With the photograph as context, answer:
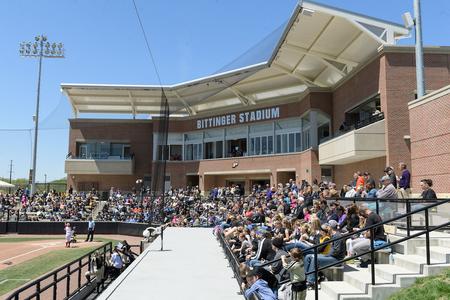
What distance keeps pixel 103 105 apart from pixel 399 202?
48.7m

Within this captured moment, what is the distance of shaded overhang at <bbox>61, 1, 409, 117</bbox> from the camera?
26.3 meters

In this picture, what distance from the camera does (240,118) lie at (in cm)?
4316

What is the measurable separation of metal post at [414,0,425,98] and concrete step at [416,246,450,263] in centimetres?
1241

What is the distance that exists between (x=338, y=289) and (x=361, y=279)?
424 mm

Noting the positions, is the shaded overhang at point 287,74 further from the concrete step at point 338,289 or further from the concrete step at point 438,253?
the concrete step at point 338,289

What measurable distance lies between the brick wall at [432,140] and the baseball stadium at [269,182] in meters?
0.08

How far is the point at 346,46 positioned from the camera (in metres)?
30.9

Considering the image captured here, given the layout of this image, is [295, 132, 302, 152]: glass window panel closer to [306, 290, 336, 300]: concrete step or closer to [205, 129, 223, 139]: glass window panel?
[205, 129, 223, 139]: glass window panel

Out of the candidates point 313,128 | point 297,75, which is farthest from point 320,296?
point 297,75

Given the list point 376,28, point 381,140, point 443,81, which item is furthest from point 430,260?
point 376,28

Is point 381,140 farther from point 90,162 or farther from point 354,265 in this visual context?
point 90,162

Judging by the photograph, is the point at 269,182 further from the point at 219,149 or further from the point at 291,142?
the point at 219,149

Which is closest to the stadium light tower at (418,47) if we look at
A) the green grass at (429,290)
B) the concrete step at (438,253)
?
the concrete step at (438,253)

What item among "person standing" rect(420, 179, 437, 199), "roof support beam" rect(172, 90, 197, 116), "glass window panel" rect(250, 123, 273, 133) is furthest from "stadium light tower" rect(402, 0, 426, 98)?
"roof support beam" rect(172, 90, 197, 116)
